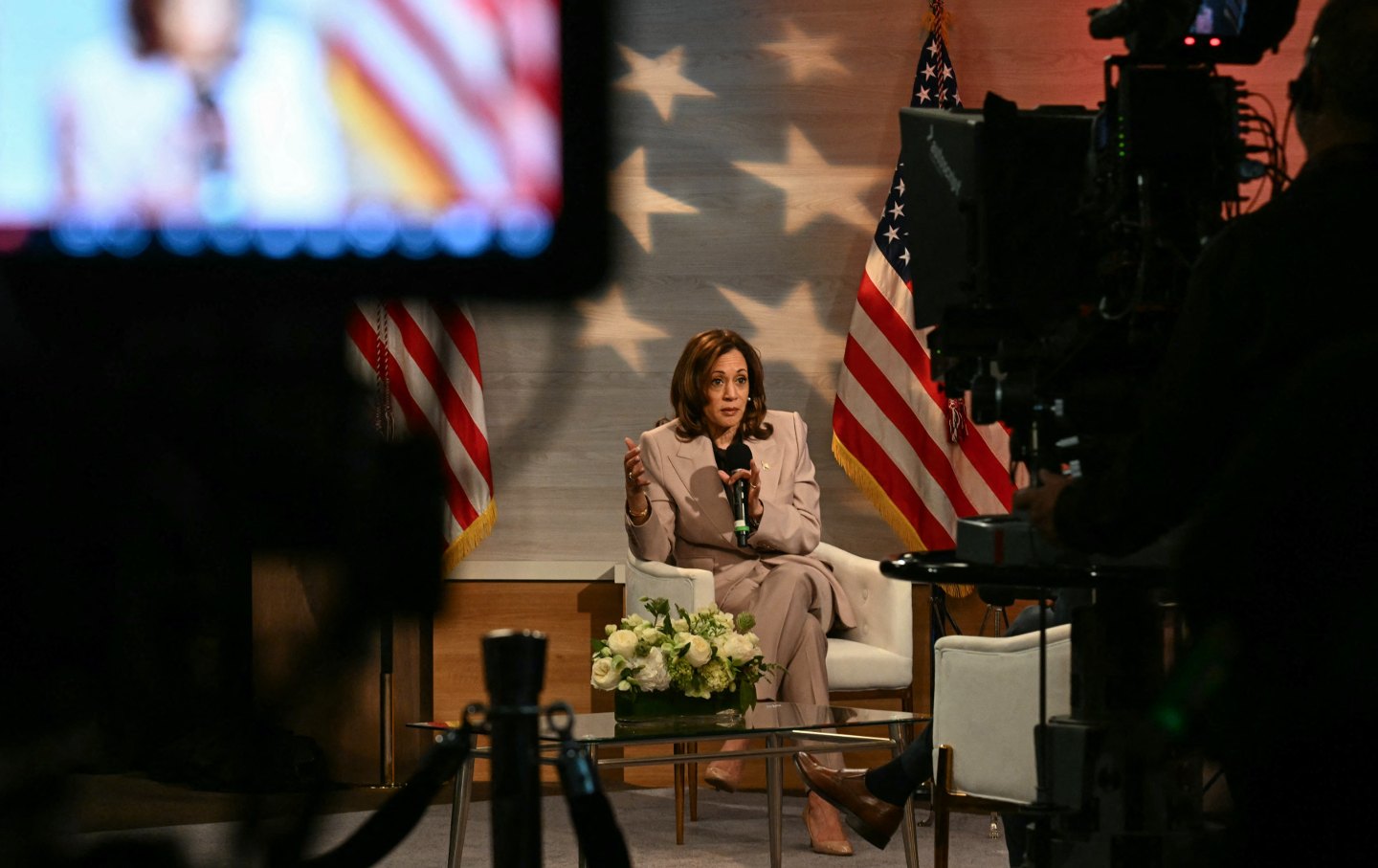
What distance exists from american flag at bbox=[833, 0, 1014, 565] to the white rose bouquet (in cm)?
153

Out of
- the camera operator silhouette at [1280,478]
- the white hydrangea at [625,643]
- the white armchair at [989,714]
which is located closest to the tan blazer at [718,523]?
the white hydrangea at [625,643]

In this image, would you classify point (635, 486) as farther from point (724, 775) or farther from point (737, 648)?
point (737, 648)

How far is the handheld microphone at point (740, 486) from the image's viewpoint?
13.7ft

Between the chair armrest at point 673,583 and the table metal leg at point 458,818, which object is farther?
the chair armrest at point 673,583

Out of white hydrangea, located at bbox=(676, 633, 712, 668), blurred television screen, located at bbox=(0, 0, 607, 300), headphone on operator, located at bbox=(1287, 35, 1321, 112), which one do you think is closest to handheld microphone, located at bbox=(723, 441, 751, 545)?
white hydrangea, located at bbox=(676, 633, 712, 668)

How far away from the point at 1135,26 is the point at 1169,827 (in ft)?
3.01

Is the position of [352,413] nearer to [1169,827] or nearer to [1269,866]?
[1269,866]

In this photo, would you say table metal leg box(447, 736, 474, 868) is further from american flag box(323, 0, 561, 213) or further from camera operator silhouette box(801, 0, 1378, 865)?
american flag box(323, 0, 561, 213)

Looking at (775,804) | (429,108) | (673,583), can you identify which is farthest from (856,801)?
(429,108)

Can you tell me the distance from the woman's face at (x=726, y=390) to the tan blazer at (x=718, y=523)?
79mm

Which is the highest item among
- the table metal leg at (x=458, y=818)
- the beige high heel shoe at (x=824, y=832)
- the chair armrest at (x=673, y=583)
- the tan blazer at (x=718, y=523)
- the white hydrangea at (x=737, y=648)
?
the tan blazer at (x=718, y=523)

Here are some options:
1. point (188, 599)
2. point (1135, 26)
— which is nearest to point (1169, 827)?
point (1135, 26)

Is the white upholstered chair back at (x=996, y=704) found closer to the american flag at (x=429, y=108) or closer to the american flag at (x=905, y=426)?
the american flag at (x=905, y=426)

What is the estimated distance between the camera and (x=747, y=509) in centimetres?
429
